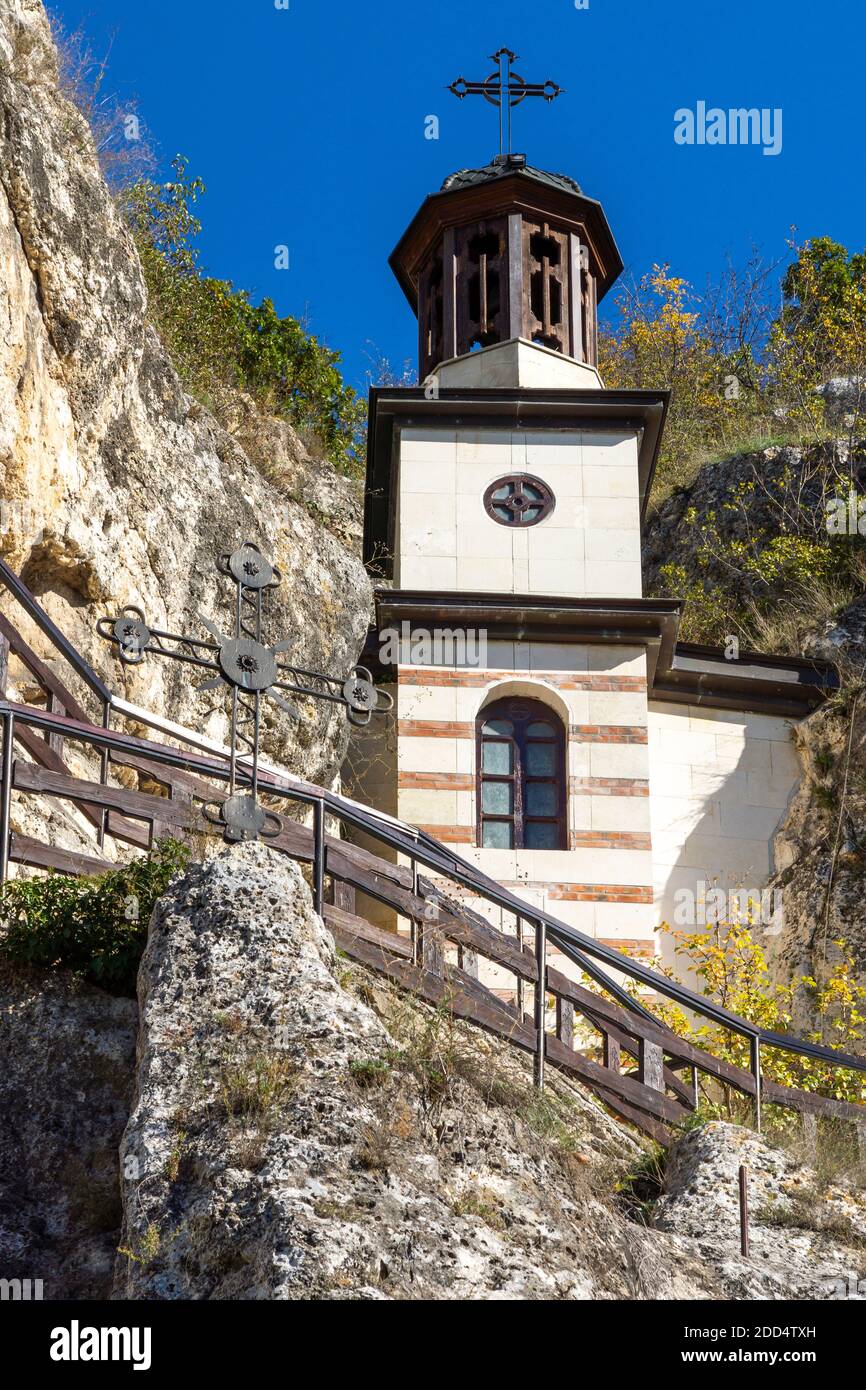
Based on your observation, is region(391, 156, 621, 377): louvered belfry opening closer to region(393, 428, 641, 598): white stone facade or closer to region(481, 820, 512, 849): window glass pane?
region(393, 428, 641, 598): white stone facade

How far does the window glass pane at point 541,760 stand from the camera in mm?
22297

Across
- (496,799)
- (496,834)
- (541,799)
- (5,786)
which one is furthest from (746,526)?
(5,786)

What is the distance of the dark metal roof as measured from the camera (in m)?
25.8

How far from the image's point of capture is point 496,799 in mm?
22062

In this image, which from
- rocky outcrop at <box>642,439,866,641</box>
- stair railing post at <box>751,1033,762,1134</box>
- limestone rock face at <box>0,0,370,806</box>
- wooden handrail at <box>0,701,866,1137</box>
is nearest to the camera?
wooden handrail at <box>0,701,866,1137</box>

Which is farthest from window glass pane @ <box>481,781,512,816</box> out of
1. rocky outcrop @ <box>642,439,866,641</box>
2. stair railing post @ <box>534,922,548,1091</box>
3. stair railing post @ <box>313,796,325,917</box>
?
stair railing post @ <box>313,796,325,917</box>

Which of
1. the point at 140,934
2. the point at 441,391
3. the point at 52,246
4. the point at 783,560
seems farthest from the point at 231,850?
the point at 783,560

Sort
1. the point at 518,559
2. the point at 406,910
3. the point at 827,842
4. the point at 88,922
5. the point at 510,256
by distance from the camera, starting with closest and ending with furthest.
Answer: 1. the point at 88,922
2. the point at 406,910
3. the point at 827,842
4. the point at 518,559
5. the point at 510,256

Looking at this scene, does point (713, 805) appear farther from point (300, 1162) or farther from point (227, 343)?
point (300, 1162)

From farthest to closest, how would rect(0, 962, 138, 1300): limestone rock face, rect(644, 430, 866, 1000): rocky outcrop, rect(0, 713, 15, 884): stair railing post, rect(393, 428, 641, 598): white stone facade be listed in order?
1. rect(393, 428, 641, 598): white stone facade
2. rect(644, 430, 866, 1000): rocky outcrop
3. rect(0, 713, 15, 884): stair railing post
4. rect(0, 962, 138, 1300): limestone rock face

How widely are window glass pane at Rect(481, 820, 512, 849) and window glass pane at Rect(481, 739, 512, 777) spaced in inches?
25.4

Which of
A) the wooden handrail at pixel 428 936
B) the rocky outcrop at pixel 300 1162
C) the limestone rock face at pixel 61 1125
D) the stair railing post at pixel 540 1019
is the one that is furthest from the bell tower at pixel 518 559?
the limestone rock face at pixel 61 1125

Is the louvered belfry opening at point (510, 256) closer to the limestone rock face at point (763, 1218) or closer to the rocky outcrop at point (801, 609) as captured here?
the rocky outcrop at point (801, 609)

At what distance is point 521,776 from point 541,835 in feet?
2.62
